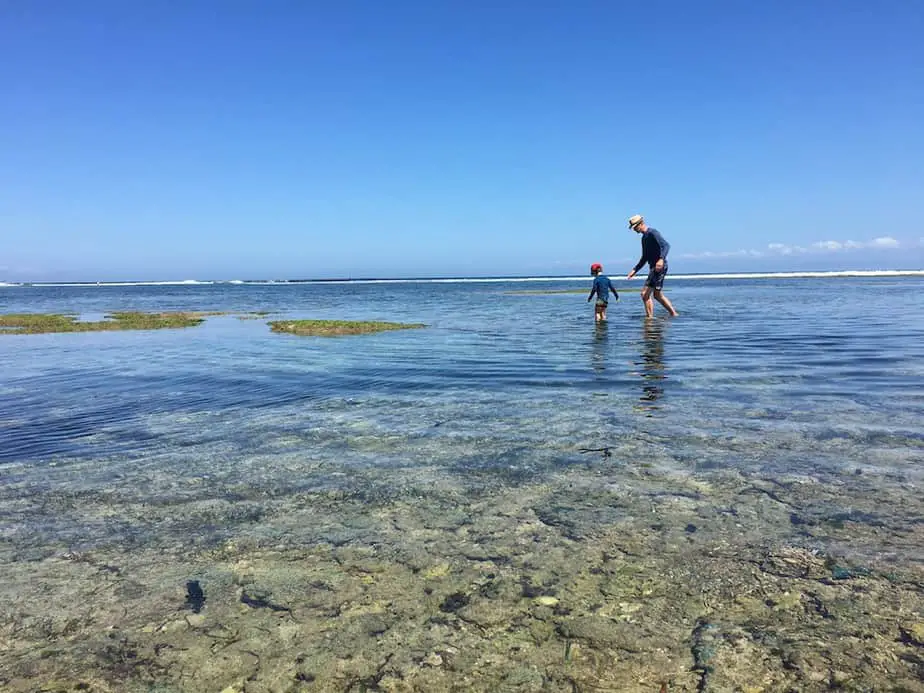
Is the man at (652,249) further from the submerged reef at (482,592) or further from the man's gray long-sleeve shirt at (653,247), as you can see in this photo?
the submerged reef at (482,592)

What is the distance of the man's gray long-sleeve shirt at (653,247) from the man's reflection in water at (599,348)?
8.40ft

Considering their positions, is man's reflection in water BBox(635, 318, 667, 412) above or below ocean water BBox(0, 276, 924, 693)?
above

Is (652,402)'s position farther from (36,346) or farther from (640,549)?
(36,346)

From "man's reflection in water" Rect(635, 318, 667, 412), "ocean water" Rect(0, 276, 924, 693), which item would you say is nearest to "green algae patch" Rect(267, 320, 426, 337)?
"man's reflection in water" Rect(635, 318, 667, 412)

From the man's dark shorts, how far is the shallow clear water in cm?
442

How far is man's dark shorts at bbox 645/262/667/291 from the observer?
21594 mm

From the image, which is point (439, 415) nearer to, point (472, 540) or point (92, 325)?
point (472, 540)

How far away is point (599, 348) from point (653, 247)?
706cm

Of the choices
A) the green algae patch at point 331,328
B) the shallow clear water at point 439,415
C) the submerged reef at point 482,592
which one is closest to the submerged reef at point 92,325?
the green algae patch at point 331,328

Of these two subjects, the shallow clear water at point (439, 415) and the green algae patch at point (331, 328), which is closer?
the shallow clear water at point (439, 415)

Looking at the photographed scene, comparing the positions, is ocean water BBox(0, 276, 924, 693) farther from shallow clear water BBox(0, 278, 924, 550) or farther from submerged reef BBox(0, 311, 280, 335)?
submerged reef BBox(0, 311, 280, 335)

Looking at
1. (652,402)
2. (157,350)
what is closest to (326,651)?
(652,402)

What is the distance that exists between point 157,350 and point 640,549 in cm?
1832

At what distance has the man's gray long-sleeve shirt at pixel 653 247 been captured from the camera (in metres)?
21.1
